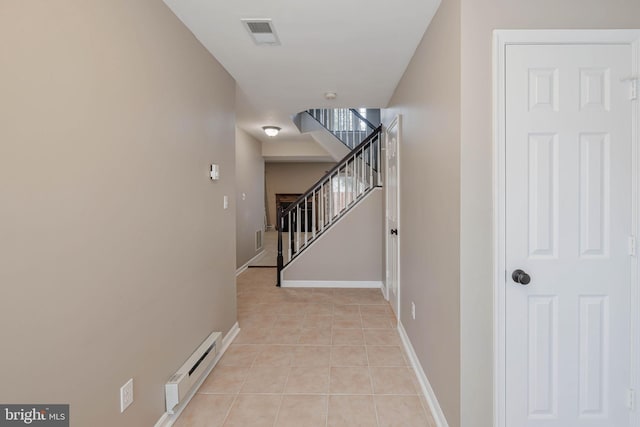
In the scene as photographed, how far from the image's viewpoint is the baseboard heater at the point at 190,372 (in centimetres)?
197

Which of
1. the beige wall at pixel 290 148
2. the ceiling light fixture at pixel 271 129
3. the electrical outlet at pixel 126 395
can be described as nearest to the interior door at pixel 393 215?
the ceiling light fixture at pixel 271 129

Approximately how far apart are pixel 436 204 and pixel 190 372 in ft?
6.70

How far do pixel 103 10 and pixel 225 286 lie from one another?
229cm

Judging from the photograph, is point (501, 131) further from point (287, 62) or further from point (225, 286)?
point (225, 286)

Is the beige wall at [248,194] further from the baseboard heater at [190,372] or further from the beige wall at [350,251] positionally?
the baseboard heater at [190,372]

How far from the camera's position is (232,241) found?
326 centimetres

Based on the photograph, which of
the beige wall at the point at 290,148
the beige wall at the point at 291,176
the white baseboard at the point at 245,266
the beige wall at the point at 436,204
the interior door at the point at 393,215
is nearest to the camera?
the beige wall at the point at 436,204

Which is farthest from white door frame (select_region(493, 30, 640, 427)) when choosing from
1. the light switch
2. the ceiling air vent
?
the light switch

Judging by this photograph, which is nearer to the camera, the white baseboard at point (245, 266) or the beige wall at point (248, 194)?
the white baseboard at point (245, 266)

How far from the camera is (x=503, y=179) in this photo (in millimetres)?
1647

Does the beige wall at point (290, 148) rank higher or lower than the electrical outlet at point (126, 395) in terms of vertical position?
higher

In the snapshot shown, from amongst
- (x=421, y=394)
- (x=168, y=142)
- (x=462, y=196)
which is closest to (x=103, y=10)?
(x=168, y=142)

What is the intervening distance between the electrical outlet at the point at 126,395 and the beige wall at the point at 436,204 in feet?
5.62

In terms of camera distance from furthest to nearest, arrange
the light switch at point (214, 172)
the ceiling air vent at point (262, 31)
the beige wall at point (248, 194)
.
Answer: the beige wall at point (248, 194) < the light switch at point (214, 172) < the ceiling air vent at point (262, 31)
